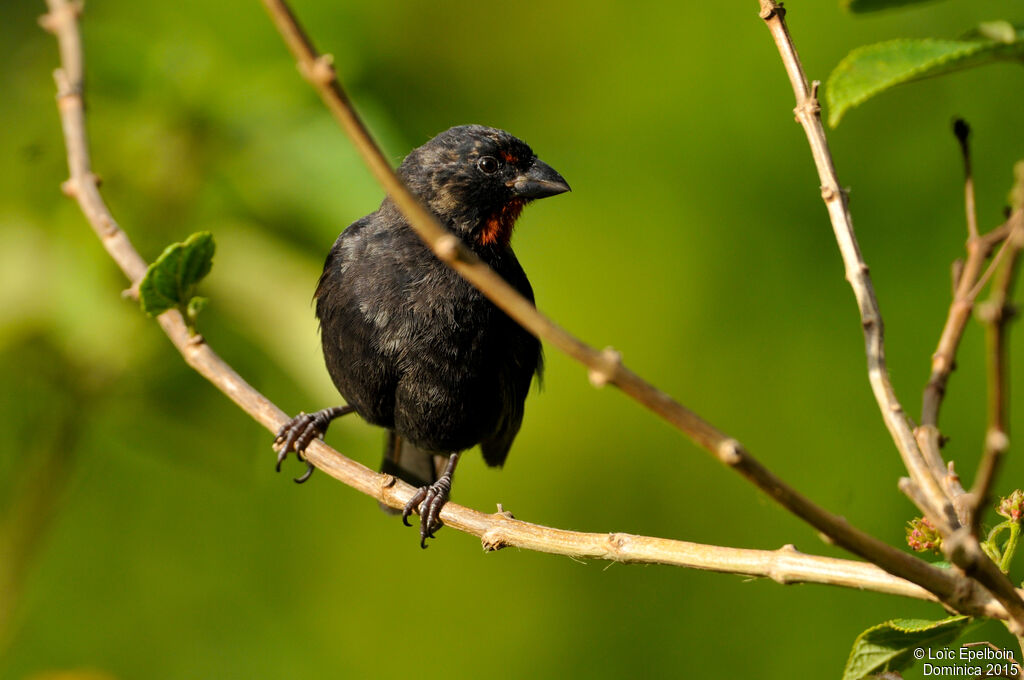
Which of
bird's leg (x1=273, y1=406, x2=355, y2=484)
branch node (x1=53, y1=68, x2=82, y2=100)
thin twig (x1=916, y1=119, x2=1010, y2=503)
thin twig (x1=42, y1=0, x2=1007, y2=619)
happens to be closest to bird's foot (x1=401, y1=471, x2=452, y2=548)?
bird's leg (x1=273, y1=406, x2=355, y2=484)

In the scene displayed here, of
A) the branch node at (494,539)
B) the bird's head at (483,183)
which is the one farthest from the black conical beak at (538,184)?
the branch node at (494,539)

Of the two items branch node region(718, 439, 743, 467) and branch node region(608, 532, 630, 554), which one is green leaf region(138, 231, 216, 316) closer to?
branch node region(608, 532, 630, 554)

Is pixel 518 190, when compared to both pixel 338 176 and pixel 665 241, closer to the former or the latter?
pixel 338 176

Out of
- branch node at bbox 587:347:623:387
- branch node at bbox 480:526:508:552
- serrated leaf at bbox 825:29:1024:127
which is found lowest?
branch node at bbox 587:347:623:387

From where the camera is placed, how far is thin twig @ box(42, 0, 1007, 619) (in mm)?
1416

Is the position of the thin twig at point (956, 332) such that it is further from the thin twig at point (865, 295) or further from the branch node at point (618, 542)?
the branch node at point (618, 542)

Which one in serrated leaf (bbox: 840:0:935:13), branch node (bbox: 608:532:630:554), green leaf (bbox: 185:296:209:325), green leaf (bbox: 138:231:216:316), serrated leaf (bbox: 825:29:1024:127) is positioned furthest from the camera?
green leaf (bbox: 185:296:209:325)

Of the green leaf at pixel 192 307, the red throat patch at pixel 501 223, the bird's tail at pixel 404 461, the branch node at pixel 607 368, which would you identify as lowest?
the branch node at pixel 607 368

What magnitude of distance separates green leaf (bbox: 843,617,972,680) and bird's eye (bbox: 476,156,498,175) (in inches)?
75.7

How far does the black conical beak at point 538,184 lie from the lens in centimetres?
303

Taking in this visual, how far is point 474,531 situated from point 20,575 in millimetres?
1257

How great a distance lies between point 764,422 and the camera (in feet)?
15.4

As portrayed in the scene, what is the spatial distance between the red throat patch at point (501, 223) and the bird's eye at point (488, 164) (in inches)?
4.3

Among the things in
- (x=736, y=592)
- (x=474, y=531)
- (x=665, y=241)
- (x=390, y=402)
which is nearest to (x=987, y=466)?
(x=474, y=531)
